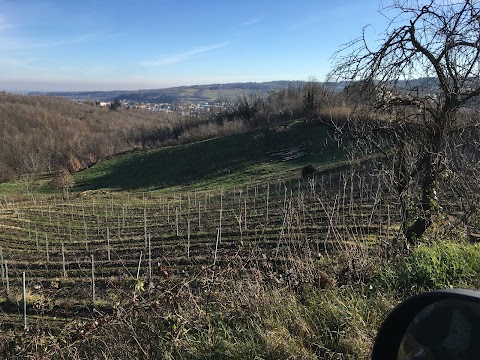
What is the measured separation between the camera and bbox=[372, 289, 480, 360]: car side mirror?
56.4 inches

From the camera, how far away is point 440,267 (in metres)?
3.75

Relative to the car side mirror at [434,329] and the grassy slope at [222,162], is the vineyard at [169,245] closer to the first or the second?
the car side mirror at [434,329]

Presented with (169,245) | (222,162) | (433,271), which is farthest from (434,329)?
(222,162)

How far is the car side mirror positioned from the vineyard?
83.6 inches

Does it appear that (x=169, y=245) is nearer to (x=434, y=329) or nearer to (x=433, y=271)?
(x=433, y=271)

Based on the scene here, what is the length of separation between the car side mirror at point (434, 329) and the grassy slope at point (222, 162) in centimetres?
2703

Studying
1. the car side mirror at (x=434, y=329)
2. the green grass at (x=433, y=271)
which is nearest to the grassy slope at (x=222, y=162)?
the green grass at (x=433, y=271)

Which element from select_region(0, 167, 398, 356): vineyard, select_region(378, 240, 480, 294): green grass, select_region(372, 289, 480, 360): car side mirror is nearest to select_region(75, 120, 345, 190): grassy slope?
select_region(0, 167, 398, 356): vineyard

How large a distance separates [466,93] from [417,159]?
1.04 m

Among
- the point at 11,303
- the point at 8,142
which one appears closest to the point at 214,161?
the point at 11,303

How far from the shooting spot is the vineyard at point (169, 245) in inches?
179

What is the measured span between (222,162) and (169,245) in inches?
871

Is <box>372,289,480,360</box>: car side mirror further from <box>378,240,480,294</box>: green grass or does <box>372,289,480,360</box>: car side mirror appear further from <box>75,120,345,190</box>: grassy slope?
<box>75,120,345,190</box>: grassy slope

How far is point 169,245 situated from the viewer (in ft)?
51.6
